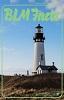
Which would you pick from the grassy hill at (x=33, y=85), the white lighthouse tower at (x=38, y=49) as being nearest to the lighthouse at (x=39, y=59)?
the white lighthouse tower at (x=38, y=49)

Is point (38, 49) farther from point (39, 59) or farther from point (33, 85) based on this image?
point (33, 85)

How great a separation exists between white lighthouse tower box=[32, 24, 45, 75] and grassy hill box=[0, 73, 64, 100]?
0.25 metres

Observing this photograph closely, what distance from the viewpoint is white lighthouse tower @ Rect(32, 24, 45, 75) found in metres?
11.1

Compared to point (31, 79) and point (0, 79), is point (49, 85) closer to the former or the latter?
point (31, 79)

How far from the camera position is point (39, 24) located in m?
10.5

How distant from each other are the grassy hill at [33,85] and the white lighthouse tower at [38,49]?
0.82 ft

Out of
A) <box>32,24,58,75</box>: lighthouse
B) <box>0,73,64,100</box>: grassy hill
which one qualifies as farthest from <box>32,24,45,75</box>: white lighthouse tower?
<box>0,73,64,100</box>: grassy hill

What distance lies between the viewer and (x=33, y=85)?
11.2 m

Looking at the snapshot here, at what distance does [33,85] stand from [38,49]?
49.5 inches

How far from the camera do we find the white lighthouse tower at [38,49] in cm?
1114

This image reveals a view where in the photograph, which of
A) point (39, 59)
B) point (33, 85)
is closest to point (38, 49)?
point (39, 59)

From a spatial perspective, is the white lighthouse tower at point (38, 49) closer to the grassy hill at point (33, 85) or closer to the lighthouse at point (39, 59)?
the lighthouse at point (39, 59)

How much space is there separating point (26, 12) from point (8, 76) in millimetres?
1567

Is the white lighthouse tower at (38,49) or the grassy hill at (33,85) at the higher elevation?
the white lighthouse tower at (38,49)
